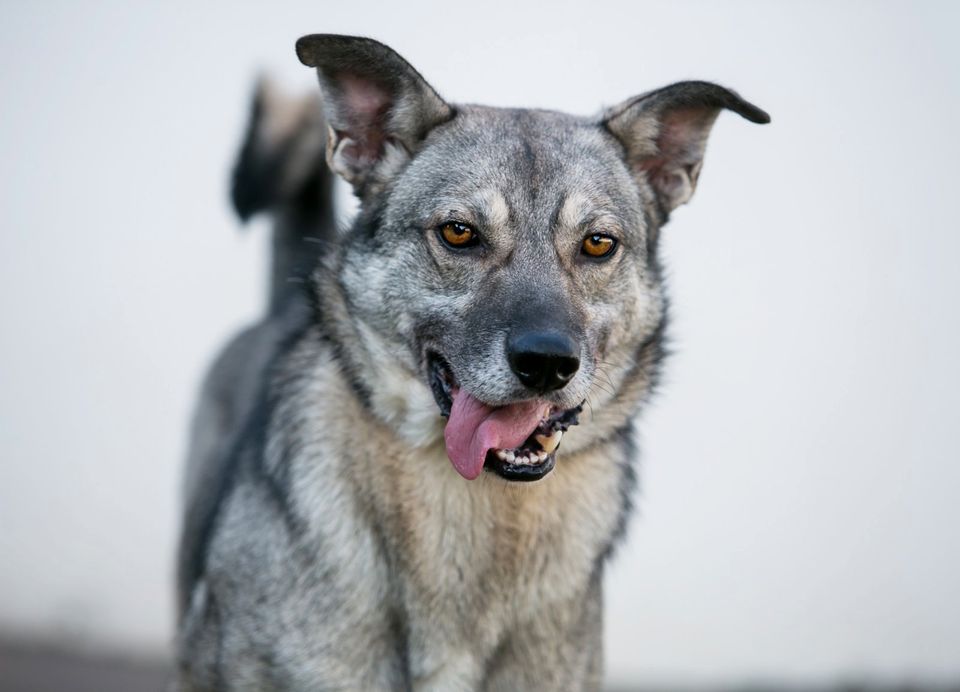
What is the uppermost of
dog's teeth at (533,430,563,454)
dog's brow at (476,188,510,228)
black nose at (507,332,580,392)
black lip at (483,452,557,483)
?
dog's brow at (476,188,510,228)

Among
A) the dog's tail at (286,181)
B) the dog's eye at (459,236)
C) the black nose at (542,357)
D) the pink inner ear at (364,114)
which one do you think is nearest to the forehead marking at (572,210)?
the dog's eye at (459,236)

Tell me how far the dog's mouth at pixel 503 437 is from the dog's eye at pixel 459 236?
1.49 feet

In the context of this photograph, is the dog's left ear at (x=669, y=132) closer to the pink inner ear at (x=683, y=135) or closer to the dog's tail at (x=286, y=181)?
the pink inner ear at (x=683, y=135)

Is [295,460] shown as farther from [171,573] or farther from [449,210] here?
[171,573]

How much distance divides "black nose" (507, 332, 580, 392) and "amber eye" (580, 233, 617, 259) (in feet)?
1.62

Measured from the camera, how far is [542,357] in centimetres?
324

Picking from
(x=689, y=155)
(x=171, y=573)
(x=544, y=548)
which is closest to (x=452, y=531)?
(x=544, y=548)

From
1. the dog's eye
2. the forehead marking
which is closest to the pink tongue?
the dog's eye

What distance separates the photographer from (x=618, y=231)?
377cm

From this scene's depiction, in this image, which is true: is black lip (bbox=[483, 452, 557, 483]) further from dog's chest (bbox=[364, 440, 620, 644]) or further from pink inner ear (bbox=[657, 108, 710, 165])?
pink inner ear (bbox=[657, 108, 710, 165])

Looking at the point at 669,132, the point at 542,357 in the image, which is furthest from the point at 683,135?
the point at 542,357

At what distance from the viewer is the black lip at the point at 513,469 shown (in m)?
3.43

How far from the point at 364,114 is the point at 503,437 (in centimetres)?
127

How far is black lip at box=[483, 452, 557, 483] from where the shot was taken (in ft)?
11.2
